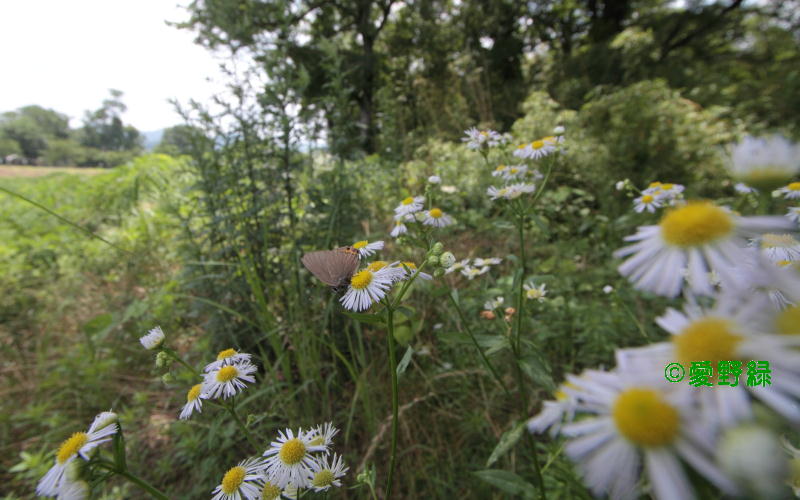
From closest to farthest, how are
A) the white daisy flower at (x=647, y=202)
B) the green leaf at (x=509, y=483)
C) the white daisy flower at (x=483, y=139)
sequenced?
the green leaf at (x=509, y=483) < the white daisy flower at (x=647, y=202) < the white daisy flower at (x=483, y=139)

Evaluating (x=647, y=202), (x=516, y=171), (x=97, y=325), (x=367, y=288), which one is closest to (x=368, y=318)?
(x=367, y=288)

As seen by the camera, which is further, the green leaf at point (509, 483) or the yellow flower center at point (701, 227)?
the green leaf at point (509, 483)

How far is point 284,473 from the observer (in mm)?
592

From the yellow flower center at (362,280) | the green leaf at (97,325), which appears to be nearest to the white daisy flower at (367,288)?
the yellow flower center at (362,280)

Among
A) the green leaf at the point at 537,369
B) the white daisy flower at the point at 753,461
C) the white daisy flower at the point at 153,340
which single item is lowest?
the green leaf at the point at 537,369

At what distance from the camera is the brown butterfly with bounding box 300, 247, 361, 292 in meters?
0.70

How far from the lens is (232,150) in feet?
5.53

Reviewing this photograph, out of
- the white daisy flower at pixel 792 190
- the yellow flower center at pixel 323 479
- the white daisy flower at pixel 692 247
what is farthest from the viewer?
the white daisy flower at pixel 792 190

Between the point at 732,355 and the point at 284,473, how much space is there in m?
0.65

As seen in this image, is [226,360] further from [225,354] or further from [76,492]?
[76,492]

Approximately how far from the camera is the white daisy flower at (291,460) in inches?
22.4

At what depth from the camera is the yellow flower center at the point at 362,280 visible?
27.9 inches

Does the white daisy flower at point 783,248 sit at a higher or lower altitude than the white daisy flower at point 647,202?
higher

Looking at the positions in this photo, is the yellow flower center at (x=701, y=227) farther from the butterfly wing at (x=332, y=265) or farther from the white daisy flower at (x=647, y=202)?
the white daisy flower at (x=647, y=202)
